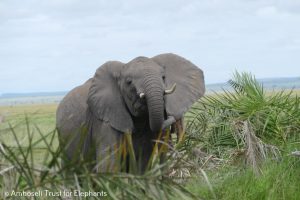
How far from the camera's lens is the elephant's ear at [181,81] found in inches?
314

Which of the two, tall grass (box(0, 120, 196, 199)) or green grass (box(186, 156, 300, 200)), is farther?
green grass (box(186, 156, 300, 200))

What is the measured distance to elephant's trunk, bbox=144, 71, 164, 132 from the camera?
7.30 m

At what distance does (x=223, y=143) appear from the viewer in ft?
31.3

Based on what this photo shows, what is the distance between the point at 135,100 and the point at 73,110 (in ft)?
4.77

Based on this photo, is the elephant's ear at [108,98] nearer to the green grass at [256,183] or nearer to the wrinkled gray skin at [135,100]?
the wrinkled gray skin at [135,100]

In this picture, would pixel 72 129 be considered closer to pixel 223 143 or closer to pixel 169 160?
pixel 223 143

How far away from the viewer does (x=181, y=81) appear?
27.5 feet

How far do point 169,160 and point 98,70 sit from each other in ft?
19.7

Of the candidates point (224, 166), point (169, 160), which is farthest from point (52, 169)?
point (224, 166)

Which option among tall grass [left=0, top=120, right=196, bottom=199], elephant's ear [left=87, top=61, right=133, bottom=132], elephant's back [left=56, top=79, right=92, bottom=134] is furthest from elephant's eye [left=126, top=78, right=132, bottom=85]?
tall grass [left=0, top=120, right=196, bottom=199]

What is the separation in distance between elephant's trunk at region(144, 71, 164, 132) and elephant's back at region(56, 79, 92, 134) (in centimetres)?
155

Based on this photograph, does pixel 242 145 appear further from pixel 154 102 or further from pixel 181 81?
pixel 154 102

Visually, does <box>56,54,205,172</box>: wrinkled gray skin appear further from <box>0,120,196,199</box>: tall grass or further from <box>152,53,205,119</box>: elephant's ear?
<box>0,120,196,199</box>: tall grass

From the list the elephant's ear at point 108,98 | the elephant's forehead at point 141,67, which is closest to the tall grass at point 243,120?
the elephant's ear at point 108,98
